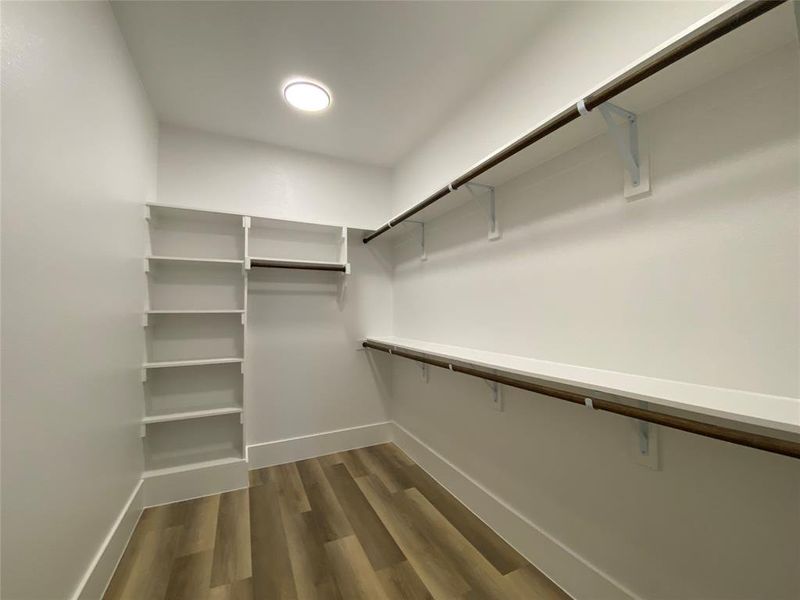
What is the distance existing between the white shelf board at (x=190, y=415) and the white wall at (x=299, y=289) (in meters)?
0.22

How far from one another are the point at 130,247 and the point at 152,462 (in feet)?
4.42

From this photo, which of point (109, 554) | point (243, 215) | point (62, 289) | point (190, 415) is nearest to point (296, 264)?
point (243, 215)

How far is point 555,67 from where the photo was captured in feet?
4.42

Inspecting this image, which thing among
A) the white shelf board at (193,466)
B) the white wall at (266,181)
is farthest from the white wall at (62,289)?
the white wall at (266,181)

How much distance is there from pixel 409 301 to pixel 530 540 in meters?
1.63

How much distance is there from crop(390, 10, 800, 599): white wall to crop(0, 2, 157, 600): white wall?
5.58ft

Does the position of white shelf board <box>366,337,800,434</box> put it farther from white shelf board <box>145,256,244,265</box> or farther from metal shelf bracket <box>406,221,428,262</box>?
white shelf board <box>145,256,244,265</box>

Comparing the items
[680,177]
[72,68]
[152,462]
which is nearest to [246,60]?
[72,68]

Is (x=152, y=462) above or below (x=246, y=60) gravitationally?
below

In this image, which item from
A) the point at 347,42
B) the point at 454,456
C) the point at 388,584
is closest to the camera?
the point at 388,584

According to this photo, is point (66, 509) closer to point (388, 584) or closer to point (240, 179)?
point (388, 584)

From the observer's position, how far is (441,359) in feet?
5.23

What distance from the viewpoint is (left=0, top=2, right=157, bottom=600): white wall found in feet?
2.59

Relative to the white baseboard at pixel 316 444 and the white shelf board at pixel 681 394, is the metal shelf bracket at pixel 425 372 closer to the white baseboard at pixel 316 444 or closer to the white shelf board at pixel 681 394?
the white baseboard at pixel 316 444
